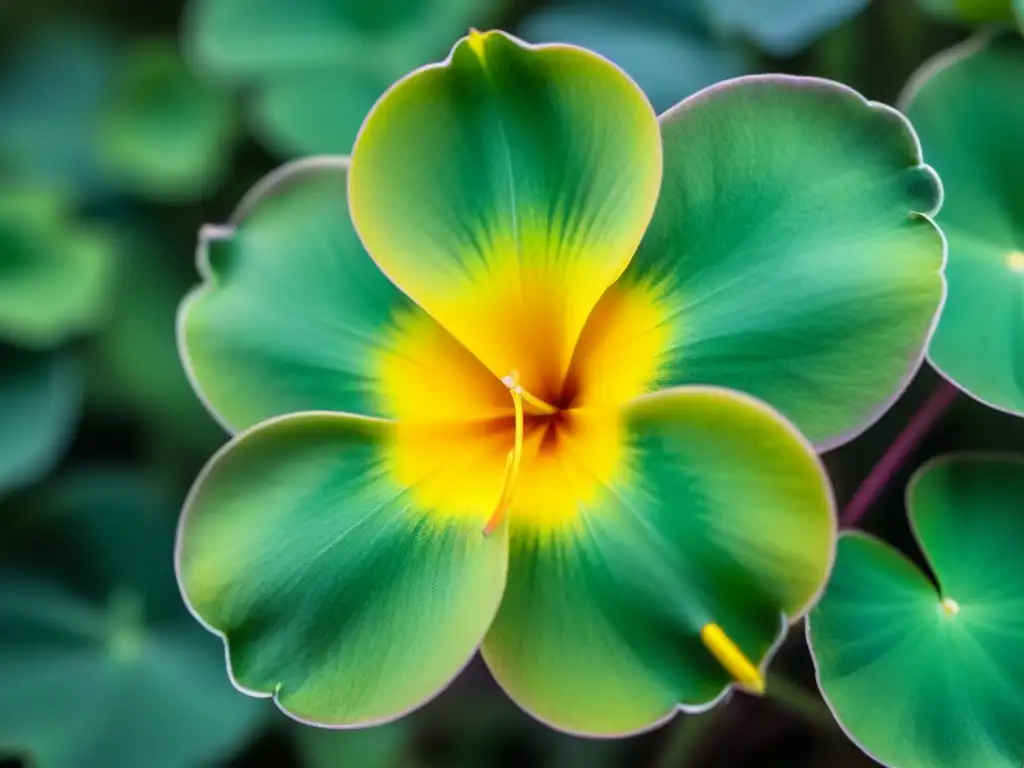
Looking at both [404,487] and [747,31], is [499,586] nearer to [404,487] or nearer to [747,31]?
[404,487]

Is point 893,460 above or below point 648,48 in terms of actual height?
below

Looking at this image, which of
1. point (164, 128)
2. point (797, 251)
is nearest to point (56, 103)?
point (164, 128)

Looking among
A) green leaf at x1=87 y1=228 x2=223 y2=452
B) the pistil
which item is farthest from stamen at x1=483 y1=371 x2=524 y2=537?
green leaf at x1=87 y1=228 x2=223 y2=452

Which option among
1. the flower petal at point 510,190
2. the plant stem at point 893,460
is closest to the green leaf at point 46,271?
the flower petal at point 510,190

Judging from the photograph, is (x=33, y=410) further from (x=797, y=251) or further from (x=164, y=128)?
(x=797, y=251)

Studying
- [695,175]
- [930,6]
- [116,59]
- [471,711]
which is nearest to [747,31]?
[930,6]

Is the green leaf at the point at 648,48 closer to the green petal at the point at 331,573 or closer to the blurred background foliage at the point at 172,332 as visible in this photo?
the blurred background foliage at the point at 172,332

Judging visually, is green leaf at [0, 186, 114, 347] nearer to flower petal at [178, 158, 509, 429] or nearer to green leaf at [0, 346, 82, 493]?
green leaf at [0, 346, 82, 493]
